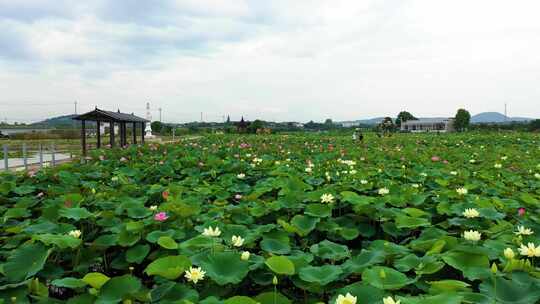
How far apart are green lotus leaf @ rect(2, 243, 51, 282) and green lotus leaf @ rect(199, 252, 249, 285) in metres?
0.64

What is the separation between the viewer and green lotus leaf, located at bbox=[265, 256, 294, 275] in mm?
1390

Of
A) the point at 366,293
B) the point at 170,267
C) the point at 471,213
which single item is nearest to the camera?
the point at 366,293

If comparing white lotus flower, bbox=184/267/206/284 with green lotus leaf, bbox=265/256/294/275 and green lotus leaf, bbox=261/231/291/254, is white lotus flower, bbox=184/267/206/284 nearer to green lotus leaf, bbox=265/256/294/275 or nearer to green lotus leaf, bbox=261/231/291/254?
green lotus leaf, bbox=265/256/294/275

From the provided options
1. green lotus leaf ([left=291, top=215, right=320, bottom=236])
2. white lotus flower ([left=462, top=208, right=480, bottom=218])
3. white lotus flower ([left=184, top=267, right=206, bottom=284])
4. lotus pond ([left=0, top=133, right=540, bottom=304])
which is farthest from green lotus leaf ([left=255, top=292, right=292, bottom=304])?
white lotus flower ([left=462, top=208, right=480, bottom=218])

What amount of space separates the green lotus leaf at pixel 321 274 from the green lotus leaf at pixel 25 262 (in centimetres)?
98

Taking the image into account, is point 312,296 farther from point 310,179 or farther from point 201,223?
point 310,179

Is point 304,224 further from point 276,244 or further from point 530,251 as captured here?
point 530,251

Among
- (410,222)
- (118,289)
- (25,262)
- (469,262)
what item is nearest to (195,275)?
(118,289)

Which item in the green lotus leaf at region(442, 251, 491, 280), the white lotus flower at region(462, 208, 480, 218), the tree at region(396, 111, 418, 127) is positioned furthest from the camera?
the tree at region(396, 111, 418, 127)

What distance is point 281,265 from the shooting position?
1.42 metres

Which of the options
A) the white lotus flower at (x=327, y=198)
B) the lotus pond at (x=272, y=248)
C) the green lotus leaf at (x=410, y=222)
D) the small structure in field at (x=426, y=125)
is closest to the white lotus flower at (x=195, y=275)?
the lotus pond at (x=272, y=248)

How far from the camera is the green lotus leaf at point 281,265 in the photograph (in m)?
1.39

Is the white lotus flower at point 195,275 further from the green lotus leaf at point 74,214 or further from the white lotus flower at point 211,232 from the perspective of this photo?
the green lotus leaf at point 74,214

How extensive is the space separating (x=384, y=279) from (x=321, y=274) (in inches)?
8.3
